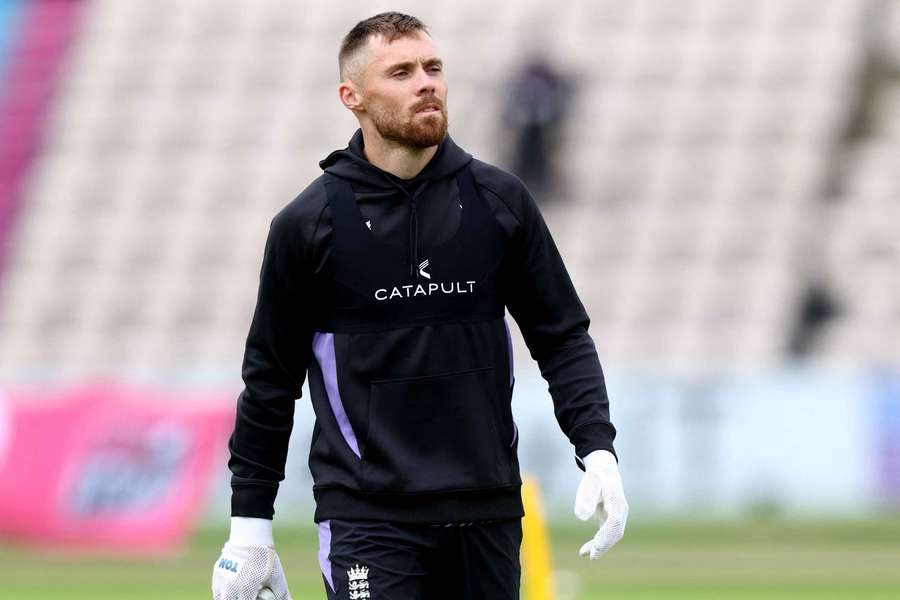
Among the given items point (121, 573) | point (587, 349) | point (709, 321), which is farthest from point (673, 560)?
point (587, 349)

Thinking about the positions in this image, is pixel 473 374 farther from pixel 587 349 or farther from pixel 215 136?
pixel 215 136

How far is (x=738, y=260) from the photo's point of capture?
68.0 feet

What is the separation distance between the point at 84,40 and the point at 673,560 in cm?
1361

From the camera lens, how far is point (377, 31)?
496 cm

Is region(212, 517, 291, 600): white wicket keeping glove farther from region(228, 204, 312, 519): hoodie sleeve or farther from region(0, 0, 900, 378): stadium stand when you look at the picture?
region(0, 0, 900, 378): stadium stand

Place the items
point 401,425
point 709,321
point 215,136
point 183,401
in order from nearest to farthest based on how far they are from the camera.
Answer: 1. point 401,425
2. point 183,401
3. point 709,321
4. point 215,136

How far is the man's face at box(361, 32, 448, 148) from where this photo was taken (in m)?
4.89

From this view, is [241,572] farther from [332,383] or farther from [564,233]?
[564,233]

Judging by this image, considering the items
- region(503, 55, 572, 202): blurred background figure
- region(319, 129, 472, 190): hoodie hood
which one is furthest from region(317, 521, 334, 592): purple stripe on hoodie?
region(503, 55, 572, 202): blurred background figure

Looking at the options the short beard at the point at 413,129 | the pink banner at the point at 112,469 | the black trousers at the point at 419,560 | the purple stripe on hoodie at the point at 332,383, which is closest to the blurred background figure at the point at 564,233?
the pink banner at the point at 112,469

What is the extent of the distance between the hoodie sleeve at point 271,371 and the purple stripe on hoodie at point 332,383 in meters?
0.06

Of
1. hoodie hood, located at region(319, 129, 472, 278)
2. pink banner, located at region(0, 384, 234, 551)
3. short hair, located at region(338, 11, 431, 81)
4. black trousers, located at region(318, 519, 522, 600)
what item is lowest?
black trousers, located at region(318, 519, 522, 600)

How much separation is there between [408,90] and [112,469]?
10392 mm

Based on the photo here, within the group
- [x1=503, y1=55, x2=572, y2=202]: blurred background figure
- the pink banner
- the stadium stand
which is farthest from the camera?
[x1=503, y1=55, x2=572, y2=202]: blurred background figure
